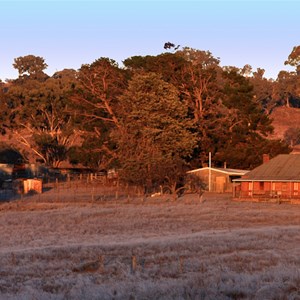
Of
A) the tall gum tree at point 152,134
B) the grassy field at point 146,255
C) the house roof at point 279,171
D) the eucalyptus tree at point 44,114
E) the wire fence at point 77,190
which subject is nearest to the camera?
the grassy field at point 146,255

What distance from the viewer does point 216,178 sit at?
81500mm

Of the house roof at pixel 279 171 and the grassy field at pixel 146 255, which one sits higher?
the house roof at pixel 279 171

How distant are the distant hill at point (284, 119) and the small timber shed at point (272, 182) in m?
88.0

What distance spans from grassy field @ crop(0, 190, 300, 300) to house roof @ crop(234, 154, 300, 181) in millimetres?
16356

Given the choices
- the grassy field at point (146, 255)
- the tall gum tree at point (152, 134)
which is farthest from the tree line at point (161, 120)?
the grassy field at point (146, 255)

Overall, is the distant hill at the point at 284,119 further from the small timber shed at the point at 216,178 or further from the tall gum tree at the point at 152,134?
the small timber shed at the point at 216,178

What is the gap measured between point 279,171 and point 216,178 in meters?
12.5

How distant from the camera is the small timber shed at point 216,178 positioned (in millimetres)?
81062

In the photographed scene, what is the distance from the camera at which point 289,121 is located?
558ft

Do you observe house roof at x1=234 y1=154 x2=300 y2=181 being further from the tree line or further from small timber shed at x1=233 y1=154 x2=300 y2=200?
the tree line

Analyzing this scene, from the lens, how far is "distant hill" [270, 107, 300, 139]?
163750mm

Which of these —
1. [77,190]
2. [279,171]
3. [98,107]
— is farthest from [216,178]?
[98,107]

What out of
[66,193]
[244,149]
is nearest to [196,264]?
[66,193]

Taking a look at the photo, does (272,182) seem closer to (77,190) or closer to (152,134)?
(152,134)
